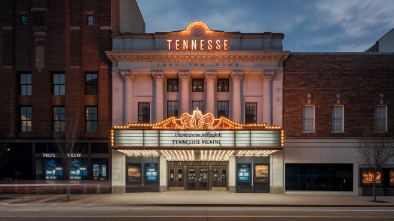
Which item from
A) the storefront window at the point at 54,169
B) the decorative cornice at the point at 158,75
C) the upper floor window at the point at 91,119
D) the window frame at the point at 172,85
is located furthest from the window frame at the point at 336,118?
the storefront window at the point at 54,169

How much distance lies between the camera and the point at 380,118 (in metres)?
28.6

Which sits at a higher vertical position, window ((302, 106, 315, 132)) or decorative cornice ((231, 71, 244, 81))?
decorative cornice ((231, 71, 244, 81))

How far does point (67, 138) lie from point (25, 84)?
7.82 metres

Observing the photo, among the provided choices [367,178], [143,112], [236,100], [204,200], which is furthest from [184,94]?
[367,178]

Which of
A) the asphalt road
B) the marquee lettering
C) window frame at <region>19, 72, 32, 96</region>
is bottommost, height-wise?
the asphalt road

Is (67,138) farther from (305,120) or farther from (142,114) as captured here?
(305,120)

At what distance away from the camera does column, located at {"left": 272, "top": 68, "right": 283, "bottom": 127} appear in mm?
28444

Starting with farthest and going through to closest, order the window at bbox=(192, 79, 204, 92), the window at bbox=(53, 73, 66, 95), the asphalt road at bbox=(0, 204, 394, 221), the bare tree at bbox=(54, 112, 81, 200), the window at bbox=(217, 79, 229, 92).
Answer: the window at bbox=(192, 79, 204, 92) < the window at bbox=(217, 79, 229, 92) < the window at bbox=(53, 73, 66, 95) < the bare tree at bbox=(54, 112, 81, 200) < the asphalt road at bbox=(0, 204, 394, 221)

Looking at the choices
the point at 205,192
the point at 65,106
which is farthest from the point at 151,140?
the point at 65,106

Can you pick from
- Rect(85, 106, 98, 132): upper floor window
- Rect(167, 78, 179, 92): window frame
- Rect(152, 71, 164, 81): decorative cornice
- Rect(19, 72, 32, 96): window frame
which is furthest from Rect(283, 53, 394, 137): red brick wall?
Rect(19, 72, 32, 96): window frame

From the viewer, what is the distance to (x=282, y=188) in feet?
92.6

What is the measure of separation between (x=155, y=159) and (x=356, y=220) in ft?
54.9

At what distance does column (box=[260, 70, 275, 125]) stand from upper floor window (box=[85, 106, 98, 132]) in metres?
14.6

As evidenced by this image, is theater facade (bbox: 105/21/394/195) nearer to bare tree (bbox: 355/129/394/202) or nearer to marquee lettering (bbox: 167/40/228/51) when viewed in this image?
marquee lettering (bbox: 167/40/228/51)
